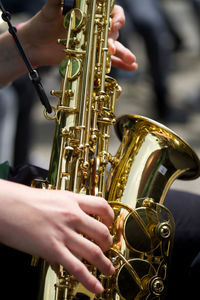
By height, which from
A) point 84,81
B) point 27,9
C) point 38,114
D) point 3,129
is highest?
point 27,9

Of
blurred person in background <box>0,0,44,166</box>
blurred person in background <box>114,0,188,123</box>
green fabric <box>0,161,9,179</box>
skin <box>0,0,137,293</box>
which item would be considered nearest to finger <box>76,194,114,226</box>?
skin <box>0,0,137,293</box>

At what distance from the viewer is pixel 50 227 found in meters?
0.62

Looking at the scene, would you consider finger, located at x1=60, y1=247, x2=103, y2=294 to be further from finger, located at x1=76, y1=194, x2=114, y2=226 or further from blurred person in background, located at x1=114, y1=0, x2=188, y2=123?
blurred person in background, located at x1=114, y1=0, x2=188, y2=123

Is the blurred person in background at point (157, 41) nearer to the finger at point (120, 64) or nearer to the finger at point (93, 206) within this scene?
the finger at point (120, 64)

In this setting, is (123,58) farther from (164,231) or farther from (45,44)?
(164,231)

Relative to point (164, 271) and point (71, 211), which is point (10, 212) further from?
point (164, 271)

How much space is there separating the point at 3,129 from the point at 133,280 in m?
1.70

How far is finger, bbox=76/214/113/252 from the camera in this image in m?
0.64

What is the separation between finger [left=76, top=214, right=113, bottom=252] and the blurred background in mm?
1614

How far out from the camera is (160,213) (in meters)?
0.89

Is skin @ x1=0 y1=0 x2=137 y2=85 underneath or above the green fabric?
above

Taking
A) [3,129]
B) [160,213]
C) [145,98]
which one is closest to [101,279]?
[160,213]

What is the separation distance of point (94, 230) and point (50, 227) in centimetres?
7

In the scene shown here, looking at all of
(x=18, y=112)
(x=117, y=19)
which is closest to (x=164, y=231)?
(x=117, y=19)
